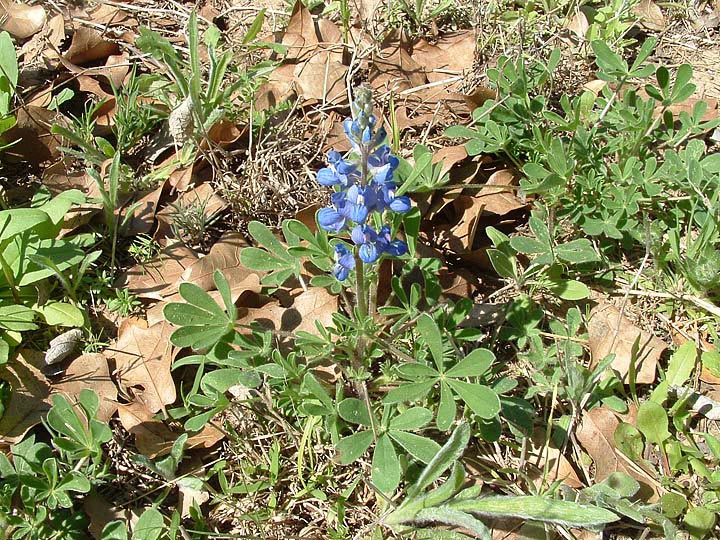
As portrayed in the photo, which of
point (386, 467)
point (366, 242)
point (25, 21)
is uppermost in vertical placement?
point (25, 21)

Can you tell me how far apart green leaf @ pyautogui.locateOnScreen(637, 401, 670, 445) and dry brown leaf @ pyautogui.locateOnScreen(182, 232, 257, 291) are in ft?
5.91

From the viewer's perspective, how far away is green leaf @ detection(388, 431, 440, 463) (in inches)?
100

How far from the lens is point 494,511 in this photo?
2461 millimetres

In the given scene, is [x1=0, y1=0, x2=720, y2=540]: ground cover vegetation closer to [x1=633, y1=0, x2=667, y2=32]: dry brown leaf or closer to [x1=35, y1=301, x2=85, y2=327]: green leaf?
[x1=35, y1=301, x2=85, y2=327]: green leaf

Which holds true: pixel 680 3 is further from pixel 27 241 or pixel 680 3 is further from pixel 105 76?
pixel 27 241

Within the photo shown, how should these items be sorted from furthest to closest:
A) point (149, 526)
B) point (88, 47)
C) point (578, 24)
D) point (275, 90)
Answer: point (578, 24)
point (88, 47)
point (275, 90)
point (149, 526)

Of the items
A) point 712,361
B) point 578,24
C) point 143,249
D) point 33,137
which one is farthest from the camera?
point 578,24

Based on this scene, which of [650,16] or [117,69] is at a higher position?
[117,69]

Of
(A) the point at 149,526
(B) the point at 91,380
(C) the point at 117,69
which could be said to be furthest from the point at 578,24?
(A) the point at 149,526

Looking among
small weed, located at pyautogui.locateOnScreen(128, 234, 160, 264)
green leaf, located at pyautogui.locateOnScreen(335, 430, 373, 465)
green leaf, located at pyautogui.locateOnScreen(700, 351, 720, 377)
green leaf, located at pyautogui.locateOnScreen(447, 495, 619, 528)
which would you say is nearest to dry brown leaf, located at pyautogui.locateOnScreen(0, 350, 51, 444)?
small weed, located at pyautogui.locateOnScreen(128, 234, 160, 264)

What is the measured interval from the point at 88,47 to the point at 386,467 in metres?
3.03

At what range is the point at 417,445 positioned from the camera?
8.48ft

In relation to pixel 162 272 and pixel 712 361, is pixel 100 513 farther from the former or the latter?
pixel 712 361

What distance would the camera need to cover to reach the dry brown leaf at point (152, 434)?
115 inches
